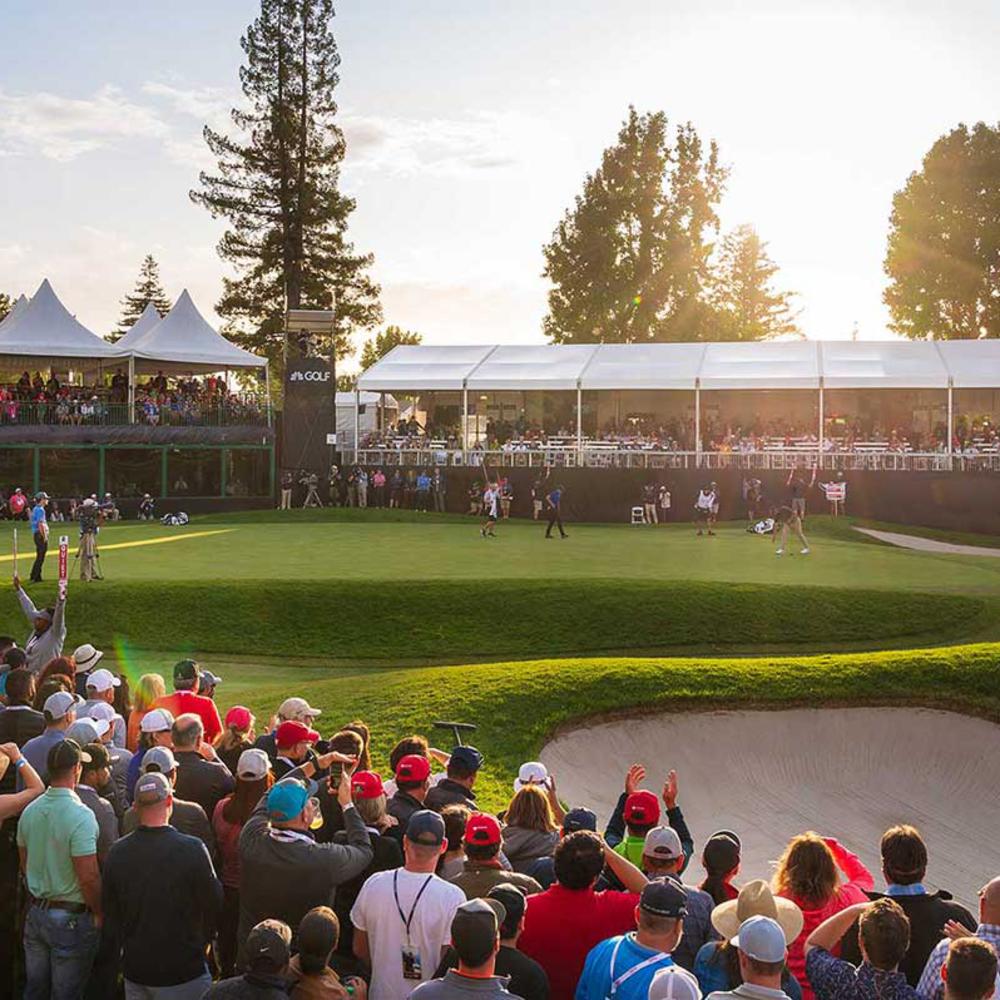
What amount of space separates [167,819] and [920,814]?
Result: 10.6 m

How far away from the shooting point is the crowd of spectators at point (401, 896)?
512 cm

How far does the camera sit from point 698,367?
4962cm

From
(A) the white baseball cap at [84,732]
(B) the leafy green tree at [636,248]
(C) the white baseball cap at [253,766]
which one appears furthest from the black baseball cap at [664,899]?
(B) the leafy green tree at [636,248]

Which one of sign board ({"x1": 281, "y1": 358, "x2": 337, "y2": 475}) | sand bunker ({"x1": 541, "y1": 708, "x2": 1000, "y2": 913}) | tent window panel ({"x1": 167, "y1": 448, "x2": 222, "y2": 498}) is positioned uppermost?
sign board ({"x1": 281, "y1": 358, "x2": 337, "y2": 475})

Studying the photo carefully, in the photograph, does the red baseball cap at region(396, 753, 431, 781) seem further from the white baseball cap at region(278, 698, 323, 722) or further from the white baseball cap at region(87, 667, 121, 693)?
the white baseball cap at region(87, 667, 121, 693)

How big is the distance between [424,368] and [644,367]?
9.64 metres

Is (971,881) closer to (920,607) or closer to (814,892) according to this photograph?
(814,892)

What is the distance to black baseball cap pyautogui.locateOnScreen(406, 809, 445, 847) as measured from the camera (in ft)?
Result: 19.4

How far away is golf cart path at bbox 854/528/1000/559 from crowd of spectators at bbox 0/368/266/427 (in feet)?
84.3

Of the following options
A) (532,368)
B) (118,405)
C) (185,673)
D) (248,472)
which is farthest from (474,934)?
(532,368)

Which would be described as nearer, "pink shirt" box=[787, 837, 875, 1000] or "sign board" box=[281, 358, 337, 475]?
"pink shirt" box=[787, 837, 875, 1000]

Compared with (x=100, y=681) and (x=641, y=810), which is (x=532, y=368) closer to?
(x=100, y=681)

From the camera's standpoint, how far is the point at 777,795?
14695 mm

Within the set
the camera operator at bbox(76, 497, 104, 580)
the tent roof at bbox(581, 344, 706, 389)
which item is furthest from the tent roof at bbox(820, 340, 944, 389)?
the camera operator at bbox(76, 497, 104, 580)
